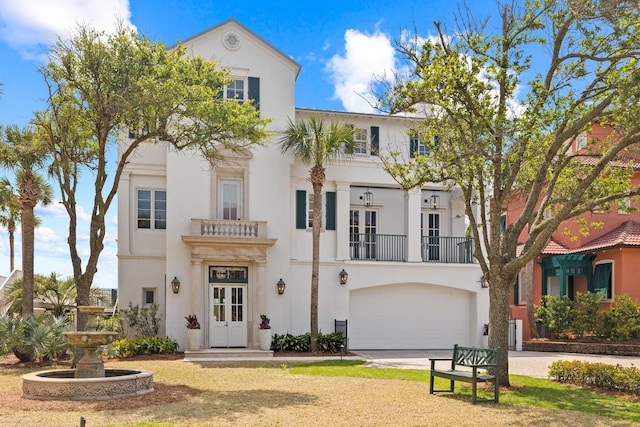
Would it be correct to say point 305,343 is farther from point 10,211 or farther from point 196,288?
point 10,211

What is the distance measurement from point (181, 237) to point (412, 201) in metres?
8.40

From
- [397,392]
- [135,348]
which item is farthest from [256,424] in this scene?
[135,348]

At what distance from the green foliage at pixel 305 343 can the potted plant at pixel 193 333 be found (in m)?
2.43

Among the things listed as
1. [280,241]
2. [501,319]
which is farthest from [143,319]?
[501,319]

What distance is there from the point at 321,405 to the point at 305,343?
987 cm

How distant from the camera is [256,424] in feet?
31.7

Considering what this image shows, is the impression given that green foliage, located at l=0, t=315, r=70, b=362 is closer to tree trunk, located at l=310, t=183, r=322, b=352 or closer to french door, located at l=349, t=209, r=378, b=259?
tree trunk, located at l=310, t=183, r=322, b=352

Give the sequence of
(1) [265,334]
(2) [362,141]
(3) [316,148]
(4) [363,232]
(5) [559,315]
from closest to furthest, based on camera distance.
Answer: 1. (1) [265,334]
2. (3) [316,148]
3. (5) [559,315]
4. (2) [362,141]
5. (4) [363,232]

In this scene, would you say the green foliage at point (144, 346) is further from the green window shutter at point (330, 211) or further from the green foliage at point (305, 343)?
the green window shutter at point (330, 211)

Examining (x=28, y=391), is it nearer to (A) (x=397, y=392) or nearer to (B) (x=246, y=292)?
(A) (x=397, y=392)

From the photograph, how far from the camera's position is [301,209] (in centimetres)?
2306

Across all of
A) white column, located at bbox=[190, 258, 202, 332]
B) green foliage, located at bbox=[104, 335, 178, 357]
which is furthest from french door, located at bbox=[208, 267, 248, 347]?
green foliage, located at bbox=[104, 335, 178, 357]

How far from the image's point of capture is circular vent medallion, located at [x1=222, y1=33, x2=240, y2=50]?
73.2ft

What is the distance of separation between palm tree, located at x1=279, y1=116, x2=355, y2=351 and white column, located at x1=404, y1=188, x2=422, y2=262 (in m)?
3.65
